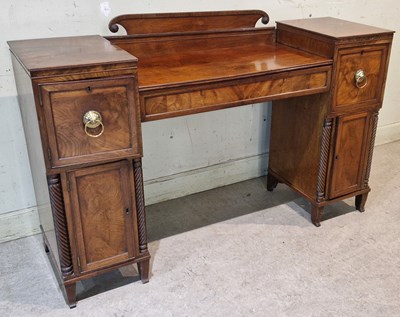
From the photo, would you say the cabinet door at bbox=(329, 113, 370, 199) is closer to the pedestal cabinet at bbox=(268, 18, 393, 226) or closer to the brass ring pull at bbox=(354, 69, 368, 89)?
the pedestal cabinet at bbox=(268, 18, 393, 226)

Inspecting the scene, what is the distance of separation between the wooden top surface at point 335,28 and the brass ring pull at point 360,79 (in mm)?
163

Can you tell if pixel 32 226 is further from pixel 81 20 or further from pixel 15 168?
pixel 81 20

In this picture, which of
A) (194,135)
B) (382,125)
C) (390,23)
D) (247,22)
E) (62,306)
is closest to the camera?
(62,306)

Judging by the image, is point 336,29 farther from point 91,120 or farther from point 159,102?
point 91,120

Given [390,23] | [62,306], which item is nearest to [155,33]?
[62,306]

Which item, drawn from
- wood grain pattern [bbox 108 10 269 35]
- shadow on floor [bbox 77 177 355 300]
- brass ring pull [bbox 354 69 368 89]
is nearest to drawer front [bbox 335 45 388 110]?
brass ring pull [bbox 354 69 368 89]

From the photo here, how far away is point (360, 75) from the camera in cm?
198

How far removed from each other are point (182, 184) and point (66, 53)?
1.13 metres

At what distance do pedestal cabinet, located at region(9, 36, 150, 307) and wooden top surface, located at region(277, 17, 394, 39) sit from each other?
90 centimetres

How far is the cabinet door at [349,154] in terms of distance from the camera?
209cm

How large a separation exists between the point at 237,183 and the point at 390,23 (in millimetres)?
1405

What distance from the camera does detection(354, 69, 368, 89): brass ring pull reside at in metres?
1.98

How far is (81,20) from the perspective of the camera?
1.94 metres

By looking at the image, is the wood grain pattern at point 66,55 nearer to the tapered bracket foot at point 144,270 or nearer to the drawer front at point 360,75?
the tapered bracket foot at point 144,270
